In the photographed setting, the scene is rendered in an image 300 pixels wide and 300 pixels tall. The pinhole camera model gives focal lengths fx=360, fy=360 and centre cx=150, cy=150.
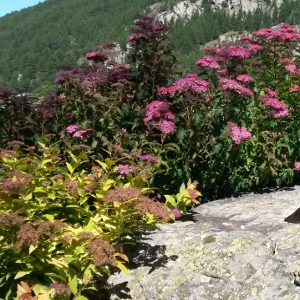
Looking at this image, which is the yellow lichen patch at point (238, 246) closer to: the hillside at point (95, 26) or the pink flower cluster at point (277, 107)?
the pink flower cluster at point (277, 107)

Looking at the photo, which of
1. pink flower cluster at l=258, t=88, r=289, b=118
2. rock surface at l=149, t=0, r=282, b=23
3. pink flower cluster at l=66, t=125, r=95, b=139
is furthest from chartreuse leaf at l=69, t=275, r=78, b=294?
rock surface at l=149, t=0, r=282, b=23

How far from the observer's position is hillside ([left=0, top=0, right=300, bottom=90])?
12719 centimetres

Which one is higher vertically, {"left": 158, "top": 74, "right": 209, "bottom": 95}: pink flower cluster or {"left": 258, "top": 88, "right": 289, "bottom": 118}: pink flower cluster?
{"left": 158, "top": 74, "right": 209, "bottom": 95}: pink flower cluster

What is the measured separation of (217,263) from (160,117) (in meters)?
1.59

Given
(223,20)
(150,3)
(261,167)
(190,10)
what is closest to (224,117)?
(261,167)

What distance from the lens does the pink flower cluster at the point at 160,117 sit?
140 inches

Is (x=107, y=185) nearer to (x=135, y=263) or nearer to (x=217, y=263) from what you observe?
(x=135, y=263)

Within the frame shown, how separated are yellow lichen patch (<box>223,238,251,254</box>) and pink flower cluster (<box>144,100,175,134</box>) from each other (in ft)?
4.17

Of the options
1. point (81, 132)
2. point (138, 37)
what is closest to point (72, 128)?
point (81, 132)

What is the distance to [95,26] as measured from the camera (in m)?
173

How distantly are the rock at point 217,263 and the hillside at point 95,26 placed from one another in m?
109

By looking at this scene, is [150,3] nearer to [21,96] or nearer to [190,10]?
[190,10]

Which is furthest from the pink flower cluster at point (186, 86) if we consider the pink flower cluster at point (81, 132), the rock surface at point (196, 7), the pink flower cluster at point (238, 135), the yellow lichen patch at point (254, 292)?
the rock surface at point (196, 7)

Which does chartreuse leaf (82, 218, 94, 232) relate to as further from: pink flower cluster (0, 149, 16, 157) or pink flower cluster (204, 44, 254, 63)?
pink flower cluster (204, 44, 254, 63)
